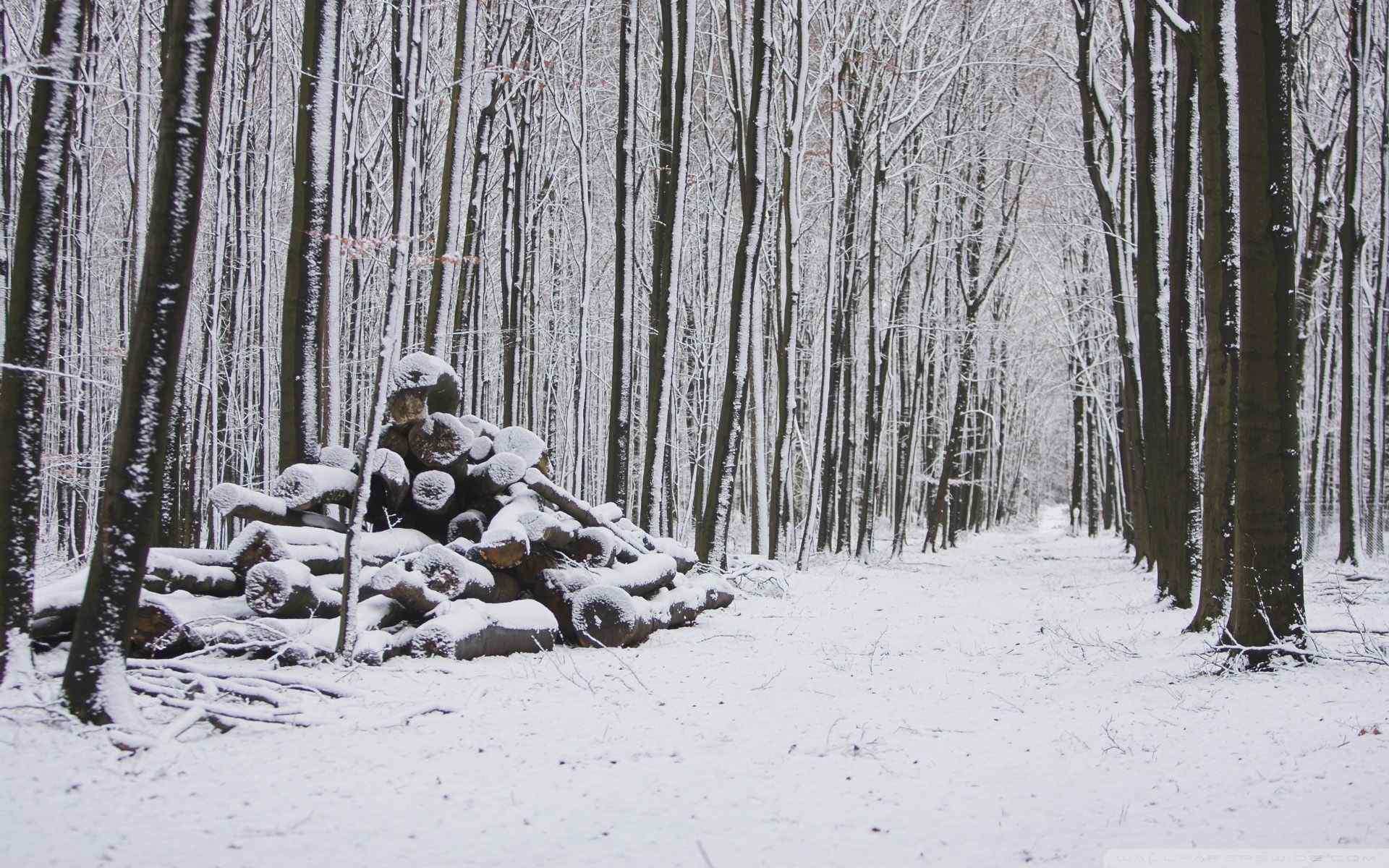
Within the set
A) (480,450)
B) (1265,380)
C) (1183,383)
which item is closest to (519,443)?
(480,450)

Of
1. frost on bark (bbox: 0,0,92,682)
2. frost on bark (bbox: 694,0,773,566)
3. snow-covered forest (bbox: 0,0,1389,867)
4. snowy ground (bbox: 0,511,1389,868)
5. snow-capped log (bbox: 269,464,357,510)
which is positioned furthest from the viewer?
frost on bark (bbox: 694,0,773,566)

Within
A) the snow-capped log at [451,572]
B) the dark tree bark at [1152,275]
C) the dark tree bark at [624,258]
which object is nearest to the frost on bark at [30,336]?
the snow-capped log at [451,572]

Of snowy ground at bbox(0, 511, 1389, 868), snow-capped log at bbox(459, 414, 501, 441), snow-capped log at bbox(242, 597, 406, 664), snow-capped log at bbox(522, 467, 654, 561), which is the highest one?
snow-capped log at bbox(459, 414, 501, 441)

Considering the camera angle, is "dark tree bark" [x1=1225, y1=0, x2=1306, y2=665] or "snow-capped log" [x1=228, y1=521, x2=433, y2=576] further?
"snow-capped log" [x1=228, y1=521, x2=433, y2=576]

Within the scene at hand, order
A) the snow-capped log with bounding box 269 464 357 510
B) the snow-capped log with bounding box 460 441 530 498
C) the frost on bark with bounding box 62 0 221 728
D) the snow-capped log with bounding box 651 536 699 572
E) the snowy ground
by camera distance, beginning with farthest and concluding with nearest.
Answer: the snow-capped log with bounding box 651 536 699 572
the snow-capped log with bounding box 460 441 530 498
the snow-capped log with bounding box 269 464 357 510
the frost on bark with bounding box 62 0 221 728
the snowy ground

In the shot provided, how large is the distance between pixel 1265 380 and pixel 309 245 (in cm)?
734

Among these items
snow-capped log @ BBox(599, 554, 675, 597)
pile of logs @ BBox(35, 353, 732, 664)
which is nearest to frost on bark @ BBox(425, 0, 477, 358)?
pile of logs @ BBox(35, 353, 732, 664)

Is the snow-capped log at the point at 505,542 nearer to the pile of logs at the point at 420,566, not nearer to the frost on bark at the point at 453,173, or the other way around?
the pile of logs at the point at 420,566

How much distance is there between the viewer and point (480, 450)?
8281 millimetres

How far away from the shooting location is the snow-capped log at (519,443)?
837cm

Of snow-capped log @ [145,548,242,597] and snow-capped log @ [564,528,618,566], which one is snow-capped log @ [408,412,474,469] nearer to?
snow-capped log @ [564,528,618,566]

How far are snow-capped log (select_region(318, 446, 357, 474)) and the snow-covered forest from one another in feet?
0.14

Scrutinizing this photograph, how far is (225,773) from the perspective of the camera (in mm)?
3799

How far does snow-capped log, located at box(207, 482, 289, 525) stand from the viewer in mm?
6434
